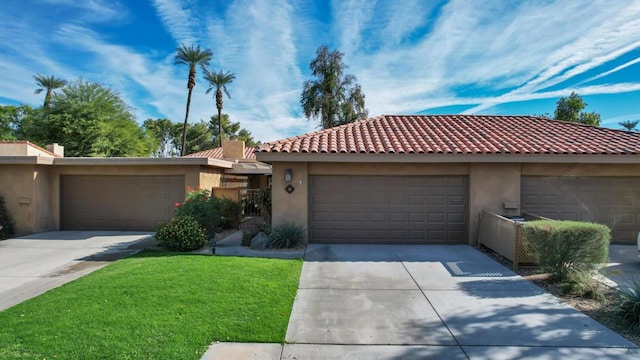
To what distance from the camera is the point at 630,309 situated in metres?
5.14

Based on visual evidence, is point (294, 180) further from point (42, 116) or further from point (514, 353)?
point (42, 116)

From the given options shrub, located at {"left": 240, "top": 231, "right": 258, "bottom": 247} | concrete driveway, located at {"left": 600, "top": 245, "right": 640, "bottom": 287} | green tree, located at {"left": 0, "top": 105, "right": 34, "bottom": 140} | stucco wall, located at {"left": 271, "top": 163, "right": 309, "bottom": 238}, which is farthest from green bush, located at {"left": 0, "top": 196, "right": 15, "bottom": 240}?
green tree, located at {"left": 0, "top": 105, "right": 34, "bottom": 140}

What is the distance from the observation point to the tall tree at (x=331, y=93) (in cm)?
3384

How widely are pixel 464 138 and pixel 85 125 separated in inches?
983

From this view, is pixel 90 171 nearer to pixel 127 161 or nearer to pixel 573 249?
pixel 127 161

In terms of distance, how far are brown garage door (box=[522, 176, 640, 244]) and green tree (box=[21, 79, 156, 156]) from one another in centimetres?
2547

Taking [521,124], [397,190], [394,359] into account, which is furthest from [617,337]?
[521,124]

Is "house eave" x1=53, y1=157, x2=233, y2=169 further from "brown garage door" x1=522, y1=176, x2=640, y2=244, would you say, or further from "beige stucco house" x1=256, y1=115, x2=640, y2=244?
"brown garage door" x1=522, y1=176, x2=640, y2=244

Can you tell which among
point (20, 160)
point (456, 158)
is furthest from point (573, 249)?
point (20, 160)

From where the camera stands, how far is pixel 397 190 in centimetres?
1094

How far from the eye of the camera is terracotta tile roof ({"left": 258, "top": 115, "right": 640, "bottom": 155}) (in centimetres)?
1030

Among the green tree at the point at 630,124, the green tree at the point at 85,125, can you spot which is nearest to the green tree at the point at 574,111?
the green tree at the point at 630,124

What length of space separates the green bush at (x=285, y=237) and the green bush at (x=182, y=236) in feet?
6.86

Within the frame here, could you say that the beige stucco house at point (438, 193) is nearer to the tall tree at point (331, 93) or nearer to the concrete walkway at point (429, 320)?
the concrete walkway at point (429, 320)
